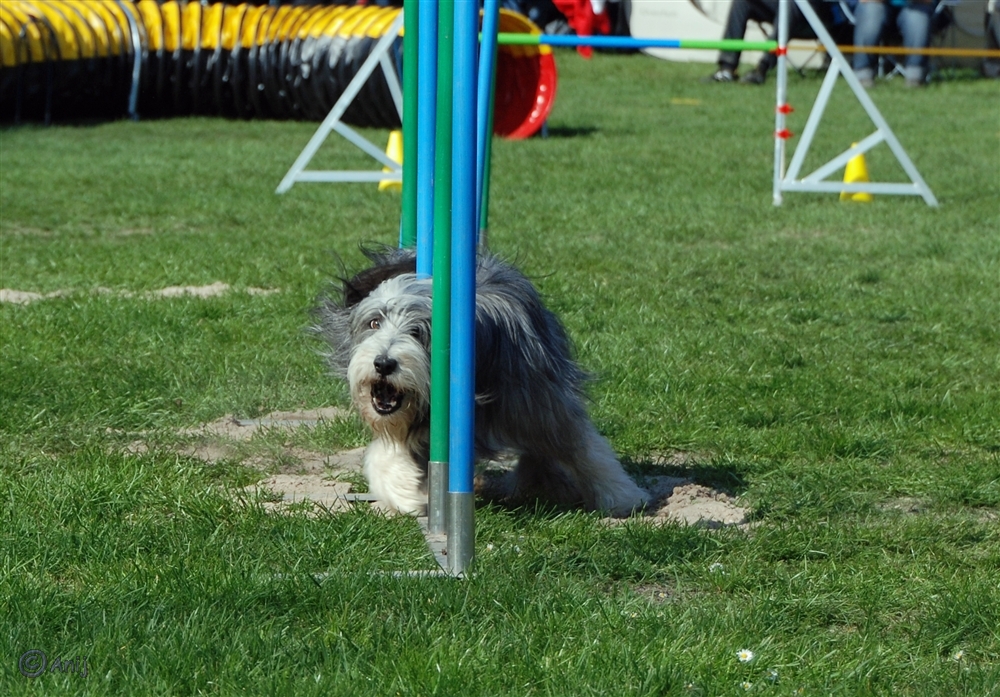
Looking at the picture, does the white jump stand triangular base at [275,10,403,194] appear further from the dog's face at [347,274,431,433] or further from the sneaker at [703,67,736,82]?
the sneaker at [703,67,736,82]

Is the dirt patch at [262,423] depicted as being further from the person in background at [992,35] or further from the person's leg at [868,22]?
the person in background at [992,35]

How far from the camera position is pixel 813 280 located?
8.03 metres

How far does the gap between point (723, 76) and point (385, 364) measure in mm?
17954

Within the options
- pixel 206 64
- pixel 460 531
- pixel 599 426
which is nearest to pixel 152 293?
pixel 599 426

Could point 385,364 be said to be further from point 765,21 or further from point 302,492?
point 765,21

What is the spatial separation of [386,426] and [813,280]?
4580 mm

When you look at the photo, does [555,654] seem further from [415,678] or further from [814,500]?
[814,500]

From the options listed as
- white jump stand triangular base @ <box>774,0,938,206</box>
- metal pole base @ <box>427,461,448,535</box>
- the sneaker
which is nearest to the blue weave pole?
metal pole base @ <box>427,461,448,535</box>

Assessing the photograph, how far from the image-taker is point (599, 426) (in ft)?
17.4

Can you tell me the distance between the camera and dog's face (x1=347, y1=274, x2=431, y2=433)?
3887 millimetres

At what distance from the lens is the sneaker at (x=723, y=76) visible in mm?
20859

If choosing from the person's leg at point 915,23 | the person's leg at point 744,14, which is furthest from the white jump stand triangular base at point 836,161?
the person's leg at point 915,23

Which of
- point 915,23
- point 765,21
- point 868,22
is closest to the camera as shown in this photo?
point 868,22

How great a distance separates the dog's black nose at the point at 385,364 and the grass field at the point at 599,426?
482 mm
